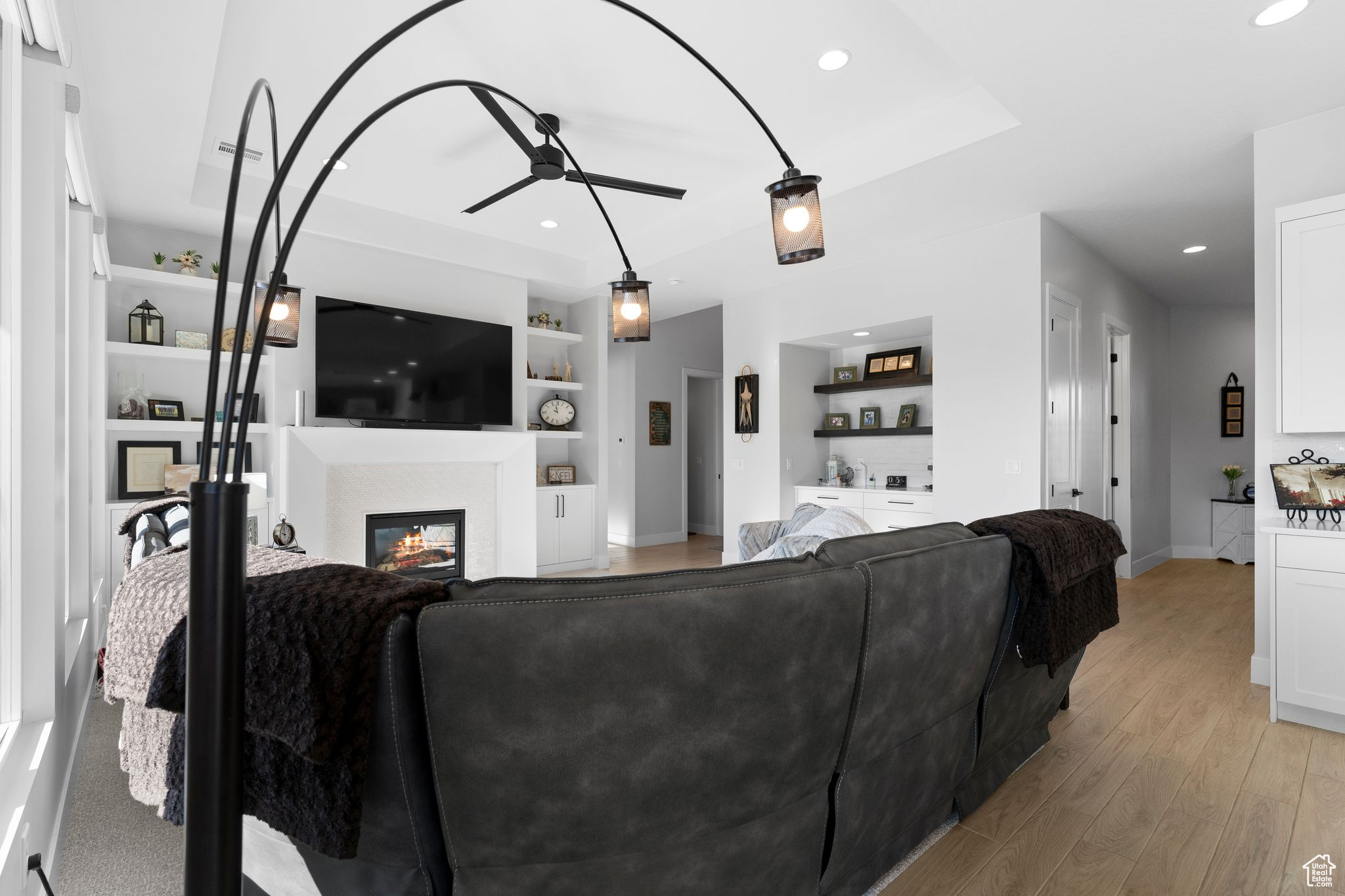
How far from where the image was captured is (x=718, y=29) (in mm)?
2760

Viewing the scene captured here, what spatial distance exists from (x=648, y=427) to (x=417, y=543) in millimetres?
3271

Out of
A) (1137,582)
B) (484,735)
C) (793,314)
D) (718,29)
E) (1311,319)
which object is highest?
(718,29)

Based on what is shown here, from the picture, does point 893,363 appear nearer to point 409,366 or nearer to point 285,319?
point 409,366

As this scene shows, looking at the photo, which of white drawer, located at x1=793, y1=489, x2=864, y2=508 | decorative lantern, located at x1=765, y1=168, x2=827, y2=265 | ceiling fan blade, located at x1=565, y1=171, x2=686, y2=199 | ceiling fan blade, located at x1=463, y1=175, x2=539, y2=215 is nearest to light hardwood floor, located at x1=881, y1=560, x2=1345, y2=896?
decorative lantern, located at x1=765, y1=168, x2=827, y2=265

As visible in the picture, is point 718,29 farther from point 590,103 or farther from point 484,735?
point 484,735

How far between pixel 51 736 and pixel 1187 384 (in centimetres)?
849

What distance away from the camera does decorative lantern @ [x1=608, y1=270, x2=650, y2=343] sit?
8.77ft

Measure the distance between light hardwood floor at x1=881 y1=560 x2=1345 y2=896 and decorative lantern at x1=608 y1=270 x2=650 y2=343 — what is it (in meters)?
1.99

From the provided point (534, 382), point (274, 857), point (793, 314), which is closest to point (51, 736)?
point (274, 857)

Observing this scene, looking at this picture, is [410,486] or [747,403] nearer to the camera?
[410,486]

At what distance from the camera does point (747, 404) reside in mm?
6145

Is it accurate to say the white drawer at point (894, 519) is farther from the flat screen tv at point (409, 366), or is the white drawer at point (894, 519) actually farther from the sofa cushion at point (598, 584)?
the sofa cushion at point (598, 584)

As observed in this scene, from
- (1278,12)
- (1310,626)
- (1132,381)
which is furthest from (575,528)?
(1278,12)

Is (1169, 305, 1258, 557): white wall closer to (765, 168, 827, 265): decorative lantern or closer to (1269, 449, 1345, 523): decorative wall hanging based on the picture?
(1269, 449, 1345, 523): decorative wall hanging
